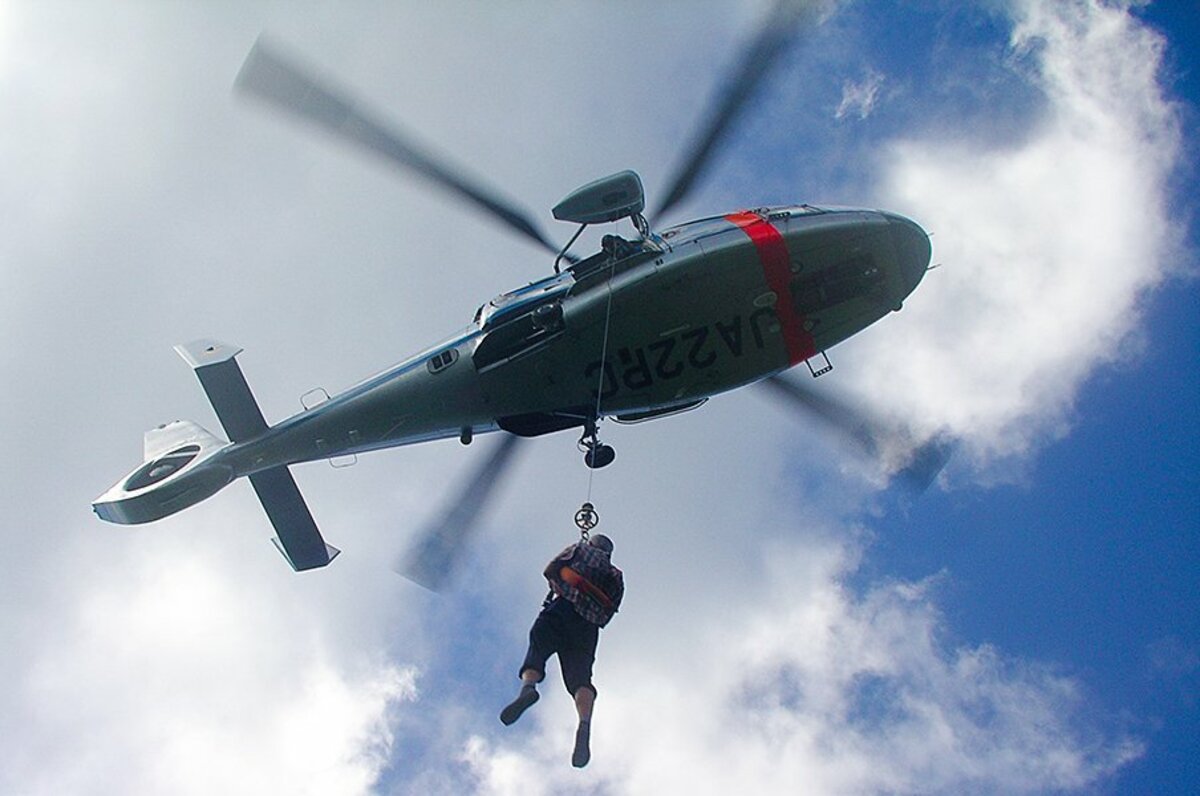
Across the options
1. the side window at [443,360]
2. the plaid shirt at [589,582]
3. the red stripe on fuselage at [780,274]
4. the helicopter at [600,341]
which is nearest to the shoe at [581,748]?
the plaid shirt at [589,582]

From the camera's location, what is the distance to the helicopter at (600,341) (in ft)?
40.7

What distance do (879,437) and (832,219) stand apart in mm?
3569

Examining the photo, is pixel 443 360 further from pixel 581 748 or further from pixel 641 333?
pixel 581 748

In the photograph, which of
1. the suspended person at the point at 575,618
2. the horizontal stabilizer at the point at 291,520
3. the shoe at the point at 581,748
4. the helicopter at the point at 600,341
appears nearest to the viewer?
the shoe at the point at 581,748

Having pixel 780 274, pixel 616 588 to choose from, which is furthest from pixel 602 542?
pixel 780 274

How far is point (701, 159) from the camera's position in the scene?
12273mm

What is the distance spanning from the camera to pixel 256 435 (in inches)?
534

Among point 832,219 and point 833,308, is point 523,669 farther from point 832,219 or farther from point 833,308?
point 832,219

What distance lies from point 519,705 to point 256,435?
631cm

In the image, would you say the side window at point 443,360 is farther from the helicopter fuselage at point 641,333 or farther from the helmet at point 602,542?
the helmet at point 602,542

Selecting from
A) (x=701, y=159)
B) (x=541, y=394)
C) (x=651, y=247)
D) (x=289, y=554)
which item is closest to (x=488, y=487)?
(x=541, y=394)

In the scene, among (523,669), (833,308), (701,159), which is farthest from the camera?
(833,308)

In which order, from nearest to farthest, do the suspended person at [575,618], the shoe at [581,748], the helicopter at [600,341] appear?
the shoe at [581,748] → the suspended person at [575,618] → the helicopter at [600,341]

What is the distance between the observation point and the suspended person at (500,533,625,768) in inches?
412
